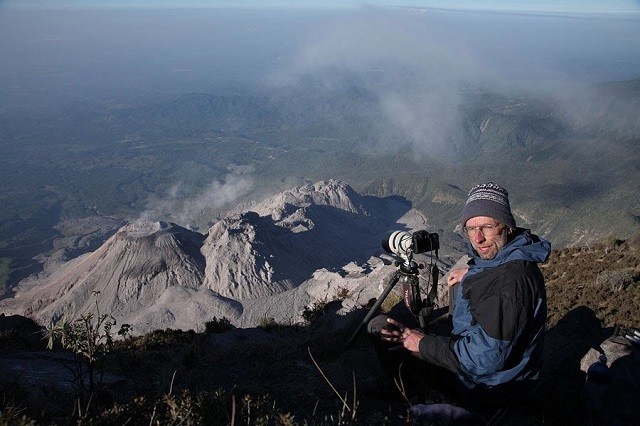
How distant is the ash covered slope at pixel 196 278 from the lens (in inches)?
1998

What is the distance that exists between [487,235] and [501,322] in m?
0.95

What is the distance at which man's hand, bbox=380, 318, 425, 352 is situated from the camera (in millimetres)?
4562

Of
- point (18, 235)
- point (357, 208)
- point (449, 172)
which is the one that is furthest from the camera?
point (449, 172)

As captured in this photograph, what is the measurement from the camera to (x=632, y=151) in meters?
138

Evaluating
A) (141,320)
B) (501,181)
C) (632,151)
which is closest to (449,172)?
(501,181)

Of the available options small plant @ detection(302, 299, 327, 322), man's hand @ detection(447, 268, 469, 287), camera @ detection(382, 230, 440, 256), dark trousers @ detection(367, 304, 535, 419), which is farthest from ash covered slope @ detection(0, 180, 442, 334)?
dark trousers @ detection(367, 304, 535, 419)

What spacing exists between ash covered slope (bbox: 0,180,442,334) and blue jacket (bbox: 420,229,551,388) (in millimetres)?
40092

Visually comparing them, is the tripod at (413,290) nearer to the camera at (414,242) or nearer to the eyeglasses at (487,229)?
the camera at (414,242)

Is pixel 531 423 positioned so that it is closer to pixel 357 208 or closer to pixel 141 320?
pixel 141 320

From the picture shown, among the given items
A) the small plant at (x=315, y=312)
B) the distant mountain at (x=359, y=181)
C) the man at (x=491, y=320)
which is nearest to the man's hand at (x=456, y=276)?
the man at (x=491, y=320)

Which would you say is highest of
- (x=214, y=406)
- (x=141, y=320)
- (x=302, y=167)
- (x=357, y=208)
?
(x=214, y=406)

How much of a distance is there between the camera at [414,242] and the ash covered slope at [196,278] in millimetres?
38972

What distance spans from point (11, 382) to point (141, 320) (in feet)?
153

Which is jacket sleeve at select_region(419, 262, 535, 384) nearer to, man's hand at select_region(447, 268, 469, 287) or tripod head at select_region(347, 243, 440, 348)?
tripod head at select_region(347, 243, 440, 348)
